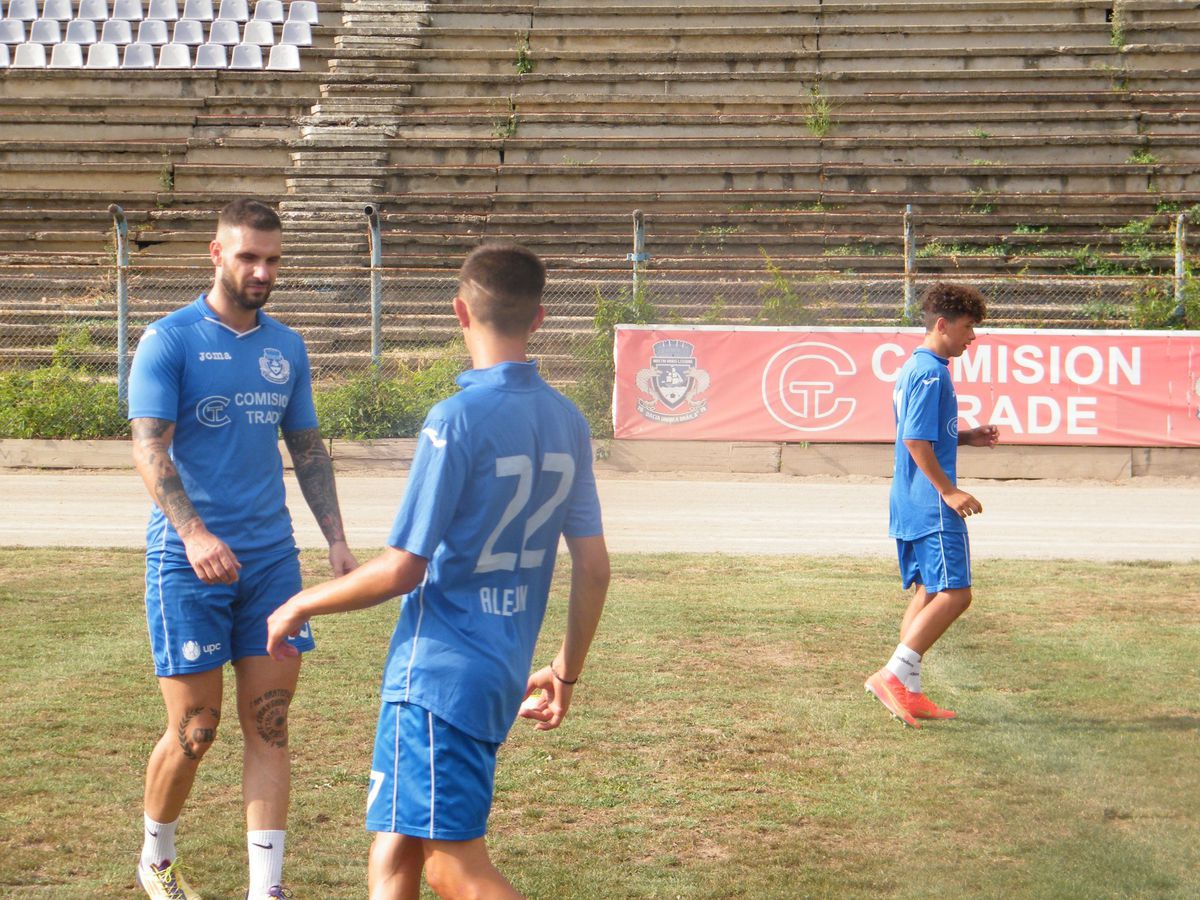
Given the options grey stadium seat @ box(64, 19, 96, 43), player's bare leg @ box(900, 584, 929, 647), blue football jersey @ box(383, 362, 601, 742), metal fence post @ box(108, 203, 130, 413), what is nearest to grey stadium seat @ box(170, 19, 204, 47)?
grey stadium seat @ box(64, 19, 96, 43)

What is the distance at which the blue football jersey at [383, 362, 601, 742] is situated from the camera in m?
3.12

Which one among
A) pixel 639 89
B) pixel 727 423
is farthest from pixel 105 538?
pixel 639 89

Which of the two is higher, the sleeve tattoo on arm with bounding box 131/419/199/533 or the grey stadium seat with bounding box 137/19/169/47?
the grey stadium seat with bounding box 137/19/169/47

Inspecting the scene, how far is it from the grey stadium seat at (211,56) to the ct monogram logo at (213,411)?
25.4 metres

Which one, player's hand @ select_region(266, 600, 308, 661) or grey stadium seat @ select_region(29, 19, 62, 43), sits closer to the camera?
player's hand @ select_region(266, 600, 308, 661)

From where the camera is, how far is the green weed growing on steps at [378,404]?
17.9 m

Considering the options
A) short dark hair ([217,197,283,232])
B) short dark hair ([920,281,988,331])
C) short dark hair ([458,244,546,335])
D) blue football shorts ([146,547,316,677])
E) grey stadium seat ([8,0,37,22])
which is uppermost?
grey stadium seat ([8,0,37,22])

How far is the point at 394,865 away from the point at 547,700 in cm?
62

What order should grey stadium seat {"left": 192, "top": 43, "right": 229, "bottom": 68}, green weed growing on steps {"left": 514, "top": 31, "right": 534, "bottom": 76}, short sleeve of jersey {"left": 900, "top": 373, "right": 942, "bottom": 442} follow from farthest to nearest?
1. grey stadium seat {"left": 192, "top": 43, "right": 229, "bottom": 68}
2. green weed growing on steps {"left": 514, "top": 31, "right": 534, "bottom": 76}
3. short sleeve of jersey {"left": 900, "top": 373, "right": 942, "bottom": 442}

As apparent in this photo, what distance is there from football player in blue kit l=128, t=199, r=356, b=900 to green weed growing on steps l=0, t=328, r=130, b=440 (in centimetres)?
1431

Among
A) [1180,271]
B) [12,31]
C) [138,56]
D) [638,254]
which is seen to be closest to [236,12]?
[138,56]

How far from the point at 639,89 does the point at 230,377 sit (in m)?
22.9

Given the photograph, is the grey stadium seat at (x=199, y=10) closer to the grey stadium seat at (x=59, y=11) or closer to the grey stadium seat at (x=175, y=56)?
the grey stadium seat at (x=175, y=56)

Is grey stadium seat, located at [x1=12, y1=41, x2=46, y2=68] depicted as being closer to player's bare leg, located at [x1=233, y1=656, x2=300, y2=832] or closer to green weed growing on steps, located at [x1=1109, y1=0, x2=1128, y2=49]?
green weed growing on steps, located at [x1=1109, y1=0, x2=1128, y2=49]
